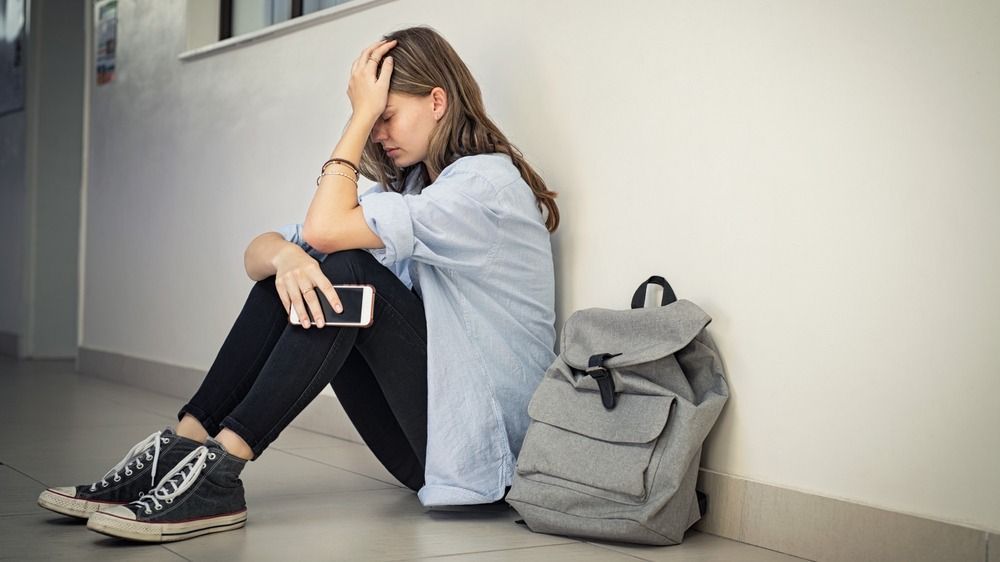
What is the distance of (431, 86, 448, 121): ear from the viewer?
1938 millimetres

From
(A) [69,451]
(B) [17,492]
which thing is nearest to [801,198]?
(B) [17,492]

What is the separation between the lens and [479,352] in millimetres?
1815

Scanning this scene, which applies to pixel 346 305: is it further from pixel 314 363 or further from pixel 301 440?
pixel 301 440

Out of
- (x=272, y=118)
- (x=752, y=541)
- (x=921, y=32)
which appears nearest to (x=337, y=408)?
(x=272, y=118)

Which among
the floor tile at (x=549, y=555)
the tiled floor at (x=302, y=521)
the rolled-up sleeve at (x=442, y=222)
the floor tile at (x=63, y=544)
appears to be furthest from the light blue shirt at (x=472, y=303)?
the floor tile at (x=63, y=544)

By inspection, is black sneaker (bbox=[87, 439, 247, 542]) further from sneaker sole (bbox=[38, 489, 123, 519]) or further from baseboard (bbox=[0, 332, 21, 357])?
baseboard (bbox=[0, 332, 21, 357])

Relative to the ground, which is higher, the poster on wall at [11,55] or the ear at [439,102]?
the poster on wall at [11,55]

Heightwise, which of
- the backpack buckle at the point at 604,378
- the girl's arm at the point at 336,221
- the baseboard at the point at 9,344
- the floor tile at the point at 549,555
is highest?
the girl's arm at the point at 336,221

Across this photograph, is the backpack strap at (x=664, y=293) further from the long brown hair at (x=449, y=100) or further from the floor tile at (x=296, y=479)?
the floor tile at (x=296, y=479)

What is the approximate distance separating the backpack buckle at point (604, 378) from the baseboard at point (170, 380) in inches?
46.5

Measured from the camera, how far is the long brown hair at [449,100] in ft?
6.30

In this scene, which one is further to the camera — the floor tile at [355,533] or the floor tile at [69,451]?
the floor tile at [69,451]

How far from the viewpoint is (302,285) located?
5.32 feet

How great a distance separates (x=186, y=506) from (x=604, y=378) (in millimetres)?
657
